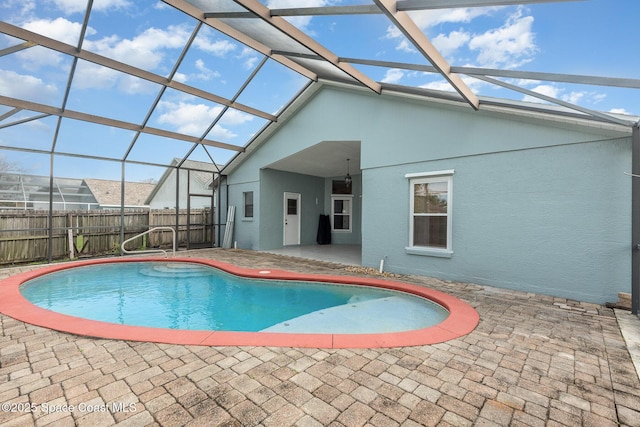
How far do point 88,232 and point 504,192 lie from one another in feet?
35.4

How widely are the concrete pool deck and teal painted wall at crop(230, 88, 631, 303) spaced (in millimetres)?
1556

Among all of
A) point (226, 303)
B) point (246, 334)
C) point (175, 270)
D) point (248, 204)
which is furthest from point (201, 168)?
point (246, 334)

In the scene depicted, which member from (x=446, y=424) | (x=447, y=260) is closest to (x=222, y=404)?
(x=446, y=424)

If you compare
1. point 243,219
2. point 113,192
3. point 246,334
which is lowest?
point 246,334

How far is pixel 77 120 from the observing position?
7.11m

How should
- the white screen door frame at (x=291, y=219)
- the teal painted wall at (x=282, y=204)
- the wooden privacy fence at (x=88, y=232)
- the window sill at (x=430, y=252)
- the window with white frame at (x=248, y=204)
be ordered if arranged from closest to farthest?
the window sill at (x=430, y=252) < the wooden privacy fence at (x=88, y=232) < the teal painted wall at (x=282, y=204) < the window with white frame at (x=248, y=204) < the white screen door frame at (x=291, y=219)

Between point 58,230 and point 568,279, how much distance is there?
11.6m

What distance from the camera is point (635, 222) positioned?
378cm

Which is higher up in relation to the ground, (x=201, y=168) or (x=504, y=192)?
(x=201, y=168)

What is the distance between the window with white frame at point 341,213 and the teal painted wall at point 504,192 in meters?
4.71

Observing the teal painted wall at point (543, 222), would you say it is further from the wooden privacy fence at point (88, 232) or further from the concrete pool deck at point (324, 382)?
the wooden privacy fence at point (88, 232)

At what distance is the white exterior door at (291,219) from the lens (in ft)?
35.5

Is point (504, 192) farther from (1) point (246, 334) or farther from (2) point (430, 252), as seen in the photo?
(1) point (246, 334)

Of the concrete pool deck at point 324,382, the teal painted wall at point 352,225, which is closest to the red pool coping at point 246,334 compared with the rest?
the concrete pool deck at point 324,382
